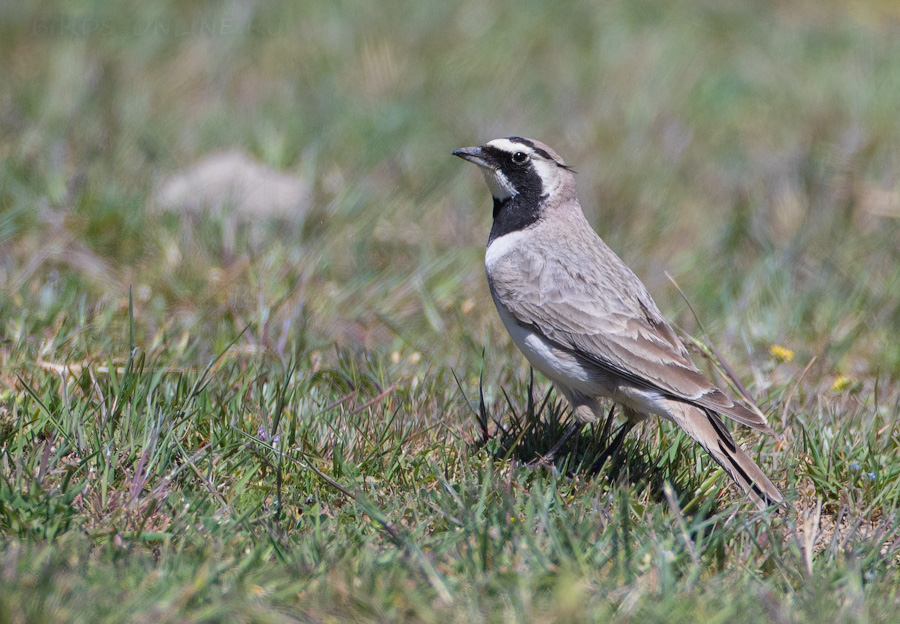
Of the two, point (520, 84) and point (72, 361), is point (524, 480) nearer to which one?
point (72, 361)

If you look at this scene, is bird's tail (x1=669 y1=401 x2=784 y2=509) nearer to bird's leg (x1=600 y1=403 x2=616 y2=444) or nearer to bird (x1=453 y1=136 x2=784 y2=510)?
bird (x1=453 y1=136 x2=784 y2=510)

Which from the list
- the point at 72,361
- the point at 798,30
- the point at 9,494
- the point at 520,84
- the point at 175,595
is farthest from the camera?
the point at 798,30

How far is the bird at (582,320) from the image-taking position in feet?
12.7

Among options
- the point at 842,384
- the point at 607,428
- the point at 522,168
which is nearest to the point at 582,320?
the point at 607,428

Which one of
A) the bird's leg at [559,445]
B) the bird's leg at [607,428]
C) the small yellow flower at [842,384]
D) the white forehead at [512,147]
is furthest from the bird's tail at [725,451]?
the white forehead at [512,147]

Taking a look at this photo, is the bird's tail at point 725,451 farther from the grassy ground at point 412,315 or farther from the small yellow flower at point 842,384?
the small yellow flower at point 842,384

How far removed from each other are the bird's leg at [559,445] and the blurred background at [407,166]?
962 mm

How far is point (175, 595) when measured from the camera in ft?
8.95

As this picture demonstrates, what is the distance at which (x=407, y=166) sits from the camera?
23.8 ft

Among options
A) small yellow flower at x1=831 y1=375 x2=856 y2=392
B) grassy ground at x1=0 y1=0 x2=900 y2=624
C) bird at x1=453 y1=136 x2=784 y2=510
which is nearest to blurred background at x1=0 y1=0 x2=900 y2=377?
grassy ground at x1=0 y1=0 x2=900 y2=624

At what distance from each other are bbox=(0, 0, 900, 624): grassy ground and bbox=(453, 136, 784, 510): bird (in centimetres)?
18

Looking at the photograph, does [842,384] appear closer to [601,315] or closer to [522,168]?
[601,315]

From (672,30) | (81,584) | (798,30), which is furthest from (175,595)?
(798,30)

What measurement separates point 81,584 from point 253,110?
19.5 ft
